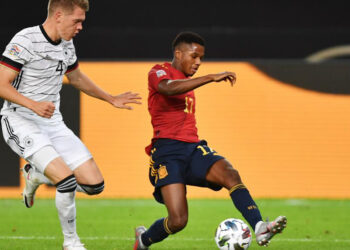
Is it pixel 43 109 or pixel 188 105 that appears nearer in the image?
pixel 43 109

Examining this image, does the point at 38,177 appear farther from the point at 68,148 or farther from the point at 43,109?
the point at 43,109

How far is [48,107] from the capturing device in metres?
6.20

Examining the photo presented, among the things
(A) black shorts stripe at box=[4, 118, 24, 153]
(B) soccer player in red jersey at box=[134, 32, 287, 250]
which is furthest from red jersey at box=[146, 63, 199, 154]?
(A) black shorts stripe at box=[4, 118, 24, 153]

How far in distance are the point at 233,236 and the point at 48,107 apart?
1.85m

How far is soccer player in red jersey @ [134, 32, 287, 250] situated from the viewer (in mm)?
6434

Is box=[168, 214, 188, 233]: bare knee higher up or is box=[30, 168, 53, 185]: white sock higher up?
box=[30, 168, 53, 185]: white sock

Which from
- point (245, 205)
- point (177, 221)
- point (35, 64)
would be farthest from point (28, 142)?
point (245, 205)

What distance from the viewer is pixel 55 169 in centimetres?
642

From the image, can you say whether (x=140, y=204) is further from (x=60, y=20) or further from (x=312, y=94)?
(x=60, y=20)

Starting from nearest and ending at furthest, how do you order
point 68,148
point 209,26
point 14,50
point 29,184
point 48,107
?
point 48,107 → point 14,50 → point 68,148 → point 29,184 → point 209,26

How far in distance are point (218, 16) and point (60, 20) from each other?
9295mm

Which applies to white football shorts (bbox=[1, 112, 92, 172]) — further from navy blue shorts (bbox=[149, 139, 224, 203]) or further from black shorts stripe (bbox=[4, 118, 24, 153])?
navy blue shorts (bbox=[149, 139, 224, 203])

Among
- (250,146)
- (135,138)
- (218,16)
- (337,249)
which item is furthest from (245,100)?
(337,249)

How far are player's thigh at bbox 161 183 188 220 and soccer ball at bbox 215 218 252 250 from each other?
359mm
